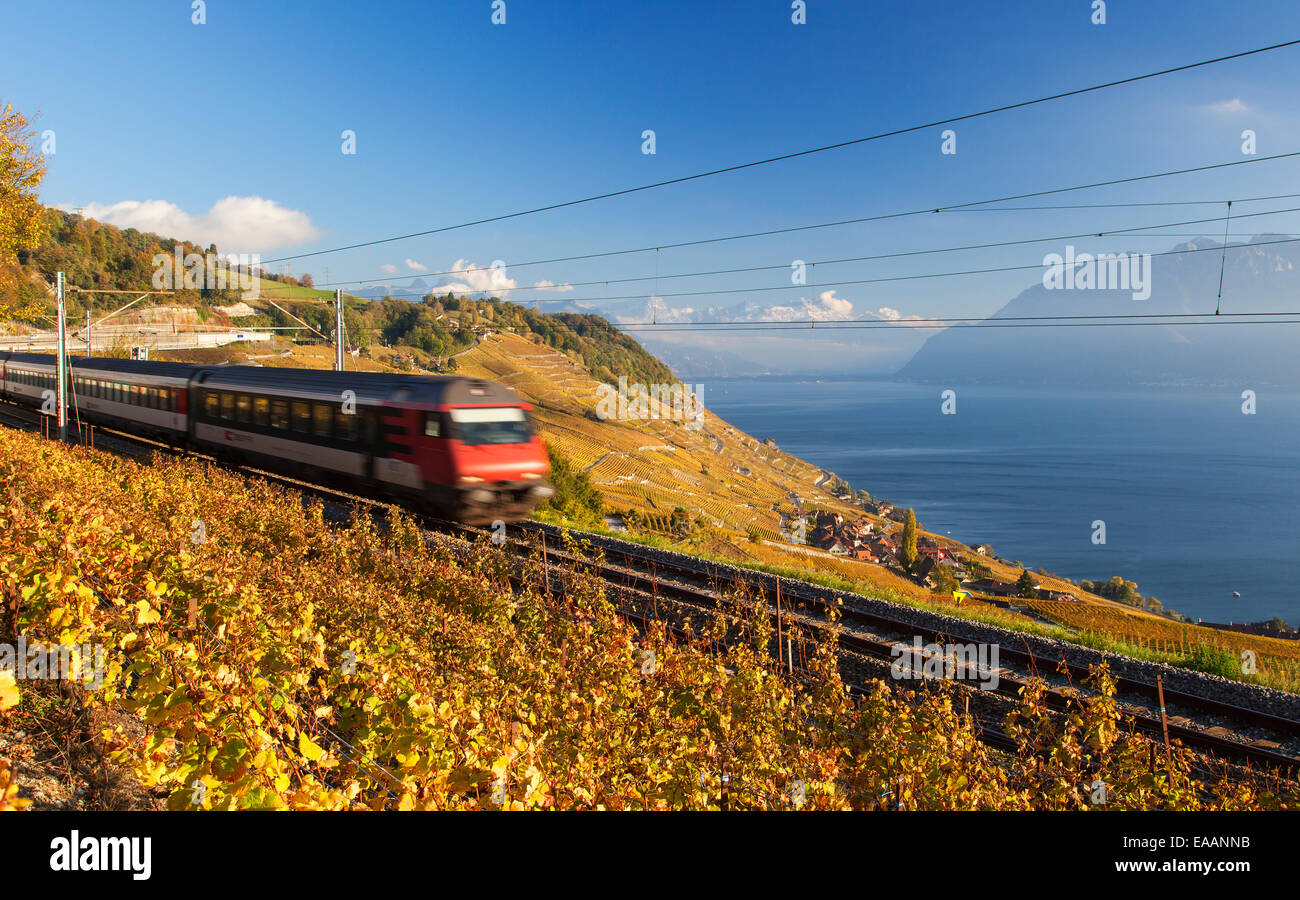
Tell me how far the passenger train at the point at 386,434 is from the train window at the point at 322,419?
2cm

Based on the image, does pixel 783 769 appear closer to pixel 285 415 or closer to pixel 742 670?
pixel 742 670

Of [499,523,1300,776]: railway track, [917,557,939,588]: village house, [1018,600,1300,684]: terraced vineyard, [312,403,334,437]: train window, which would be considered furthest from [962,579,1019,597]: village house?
[312,403,334,437]: train window

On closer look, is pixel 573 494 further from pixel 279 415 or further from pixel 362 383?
pixel 362 383

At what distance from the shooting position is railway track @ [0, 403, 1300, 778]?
811 cm

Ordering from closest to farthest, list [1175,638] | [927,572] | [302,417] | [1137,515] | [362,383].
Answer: [1175,638]
[362,383]
[302,417]
[927,572]
[1137,515]

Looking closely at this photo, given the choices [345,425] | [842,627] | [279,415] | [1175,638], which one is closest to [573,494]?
[279,415]

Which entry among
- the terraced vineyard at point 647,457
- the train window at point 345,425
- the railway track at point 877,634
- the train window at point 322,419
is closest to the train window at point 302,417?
the train window at point 322,419

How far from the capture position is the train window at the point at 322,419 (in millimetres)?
15789

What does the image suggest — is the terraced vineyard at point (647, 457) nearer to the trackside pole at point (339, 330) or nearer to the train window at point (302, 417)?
the trackside pole at point (339, 330)

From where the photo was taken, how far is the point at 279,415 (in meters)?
17.4

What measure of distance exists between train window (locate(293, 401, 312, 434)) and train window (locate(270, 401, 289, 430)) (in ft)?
1.51

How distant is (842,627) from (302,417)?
13.5m

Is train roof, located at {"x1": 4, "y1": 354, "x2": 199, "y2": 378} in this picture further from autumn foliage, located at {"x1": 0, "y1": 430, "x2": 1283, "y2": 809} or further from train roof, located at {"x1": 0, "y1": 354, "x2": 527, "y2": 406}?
autumn foliage, located at {"x1": 0, "y1": 430, "x2": 1283, "y2": 809}
